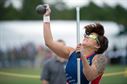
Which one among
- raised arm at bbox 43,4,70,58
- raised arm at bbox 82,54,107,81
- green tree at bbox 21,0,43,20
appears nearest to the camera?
raised arm at bbox 82,54,107,81

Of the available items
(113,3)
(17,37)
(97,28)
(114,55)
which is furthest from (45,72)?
(113,3)

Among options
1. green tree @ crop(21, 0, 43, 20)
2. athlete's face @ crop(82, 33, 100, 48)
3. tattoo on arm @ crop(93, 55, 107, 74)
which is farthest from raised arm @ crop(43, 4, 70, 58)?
green tree @ crop(21, 0, 43, 20)

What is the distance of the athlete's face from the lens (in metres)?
5.95

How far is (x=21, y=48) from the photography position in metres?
29.7

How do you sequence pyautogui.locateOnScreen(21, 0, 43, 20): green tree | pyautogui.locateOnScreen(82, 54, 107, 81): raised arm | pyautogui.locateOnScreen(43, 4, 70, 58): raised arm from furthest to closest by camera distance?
pyautogui.locateOnScreen(21, 0, 43, 20): green tree < pyautogui.locateOnScreen(43, 4, 70, 58): raised arm < pyautogui.locateOnScreen(82, 54, 107, 81): raised arm

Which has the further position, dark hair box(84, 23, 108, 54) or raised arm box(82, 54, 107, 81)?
dark hair box(84, 23, 108, 54)

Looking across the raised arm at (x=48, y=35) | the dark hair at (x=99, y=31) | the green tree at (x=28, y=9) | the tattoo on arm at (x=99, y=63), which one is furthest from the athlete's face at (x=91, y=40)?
the green tree at (x=28, y=9)

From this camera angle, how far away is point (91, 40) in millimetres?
5965

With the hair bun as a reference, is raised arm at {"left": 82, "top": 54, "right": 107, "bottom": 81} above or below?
below

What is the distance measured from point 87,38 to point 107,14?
4273 centimetres

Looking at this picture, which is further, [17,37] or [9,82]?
[17,37]

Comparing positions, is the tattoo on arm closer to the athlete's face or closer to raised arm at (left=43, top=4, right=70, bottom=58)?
the athlete's face

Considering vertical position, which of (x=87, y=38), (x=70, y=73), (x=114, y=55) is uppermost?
(x=87, y=38)

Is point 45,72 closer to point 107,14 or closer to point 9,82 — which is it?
point 9,82
